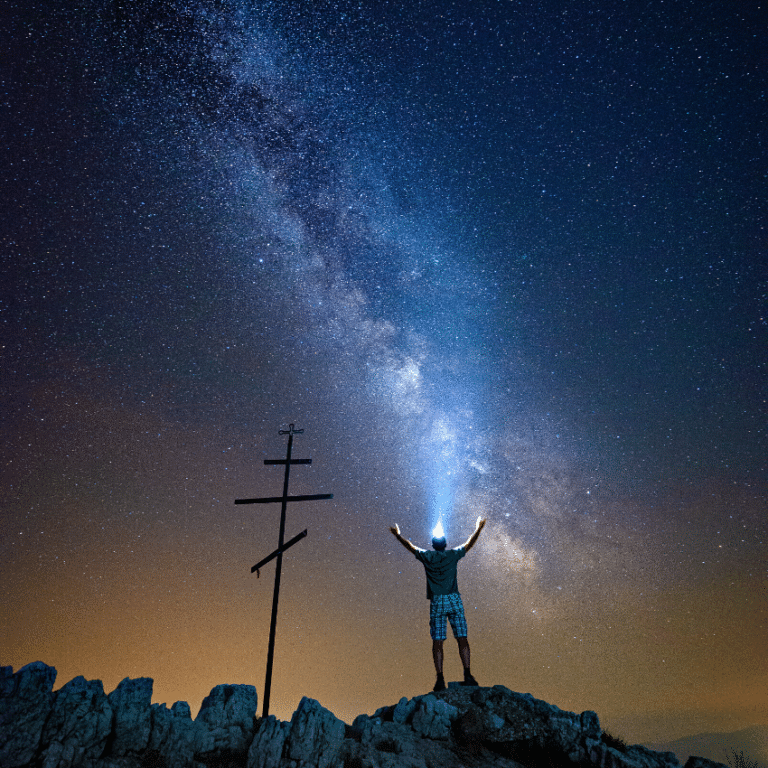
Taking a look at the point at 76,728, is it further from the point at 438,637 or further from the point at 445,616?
the point at 445,616

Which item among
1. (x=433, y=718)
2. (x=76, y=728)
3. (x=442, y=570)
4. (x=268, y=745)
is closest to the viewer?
(x=76, y=728)

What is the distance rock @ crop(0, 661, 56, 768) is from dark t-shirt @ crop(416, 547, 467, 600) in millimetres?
7169

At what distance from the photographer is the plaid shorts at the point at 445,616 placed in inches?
411

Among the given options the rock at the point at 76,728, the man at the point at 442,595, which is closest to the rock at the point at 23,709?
the rock at the point at 76,728

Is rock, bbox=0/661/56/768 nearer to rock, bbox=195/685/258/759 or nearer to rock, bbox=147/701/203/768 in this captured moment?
rock, bbox=147/701/203/768

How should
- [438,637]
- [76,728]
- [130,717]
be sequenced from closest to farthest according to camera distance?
[76,728] → [130,717] → [438,637]

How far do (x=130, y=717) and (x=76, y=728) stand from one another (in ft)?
2.45

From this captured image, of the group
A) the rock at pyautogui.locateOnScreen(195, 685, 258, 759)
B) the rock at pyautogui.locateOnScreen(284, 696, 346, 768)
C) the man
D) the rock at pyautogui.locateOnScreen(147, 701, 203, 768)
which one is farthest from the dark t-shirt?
the rock at pyautogui.locateOnScreen(147, 701, 203, 768)

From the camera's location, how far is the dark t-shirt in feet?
35.4

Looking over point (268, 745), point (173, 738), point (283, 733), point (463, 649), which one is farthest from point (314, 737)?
point (463, 649)

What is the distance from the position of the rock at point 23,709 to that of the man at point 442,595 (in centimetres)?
695

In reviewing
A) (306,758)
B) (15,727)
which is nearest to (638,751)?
(306,758)

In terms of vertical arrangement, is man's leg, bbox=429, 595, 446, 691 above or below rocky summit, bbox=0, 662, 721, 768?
above

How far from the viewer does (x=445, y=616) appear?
10.6 metres
